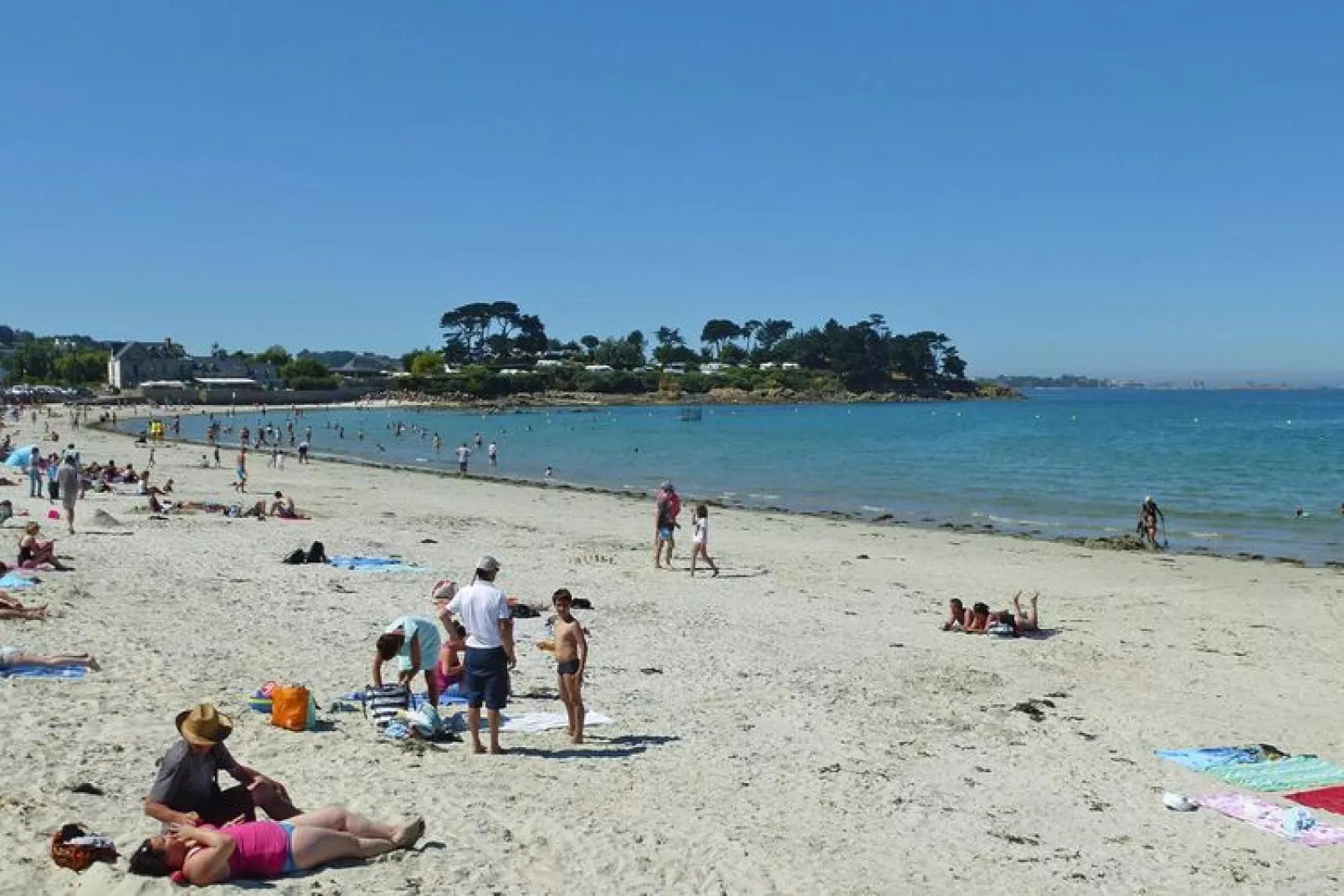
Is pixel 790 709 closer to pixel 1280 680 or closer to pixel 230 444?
pixel 1280 680

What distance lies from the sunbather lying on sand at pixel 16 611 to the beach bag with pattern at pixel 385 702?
4.79m

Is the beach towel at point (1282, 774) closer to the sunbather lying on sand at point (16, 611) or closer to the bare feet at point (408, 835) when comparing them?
the bare feet at point (408, 835)

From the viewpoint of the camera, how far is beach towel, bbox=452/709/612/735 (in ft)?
31.3

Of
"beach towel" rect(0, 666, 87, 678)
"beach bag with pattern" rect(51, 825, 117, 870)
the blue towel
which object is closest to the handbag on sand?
"beach towel" rect(0, 666, 87, 678)

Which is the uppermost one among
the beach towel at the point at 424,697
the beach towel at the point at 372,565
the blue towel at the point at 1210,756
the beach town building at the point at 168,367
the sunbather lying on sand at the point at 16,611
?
the beach town building at the point at 168,367

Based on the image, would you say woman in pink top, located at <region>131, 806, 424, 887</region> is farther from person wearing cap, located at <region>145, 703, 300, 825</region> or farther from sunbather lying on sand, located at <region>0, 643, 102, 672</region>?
sunbather lying on sand, located at <region>0, 643, 102, 672</region>

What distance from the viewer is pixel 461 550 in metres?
21.7

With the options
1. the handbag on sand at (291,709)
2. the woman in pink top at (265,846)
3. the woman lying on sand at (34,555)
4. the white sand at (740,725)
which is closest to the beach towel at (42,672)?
the white sand at (740,725)

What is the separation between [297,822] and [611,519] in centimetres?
2320

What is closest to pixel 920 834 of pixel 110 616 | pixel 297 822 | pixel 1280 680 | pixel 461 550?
pixel 297 822

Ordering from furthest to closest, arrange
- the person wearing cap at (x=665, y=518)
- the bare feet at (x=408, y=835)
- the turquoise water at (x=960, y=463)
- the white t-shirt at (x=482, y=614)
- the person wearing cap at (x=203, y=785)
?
the turquoise water at (x=960, y=463), the person wearing cap at (x=665, y=518), the white t-shirt at (x=482, y=614), the bare feet at (x=408, y=835), the person wearing cap at (x=203, y=785)

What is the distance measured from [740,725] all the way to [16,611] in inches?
316

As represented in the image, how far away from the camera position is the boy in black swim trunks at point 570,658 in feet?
29.8

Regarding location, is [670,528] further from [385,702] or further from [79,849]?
[79,849]
